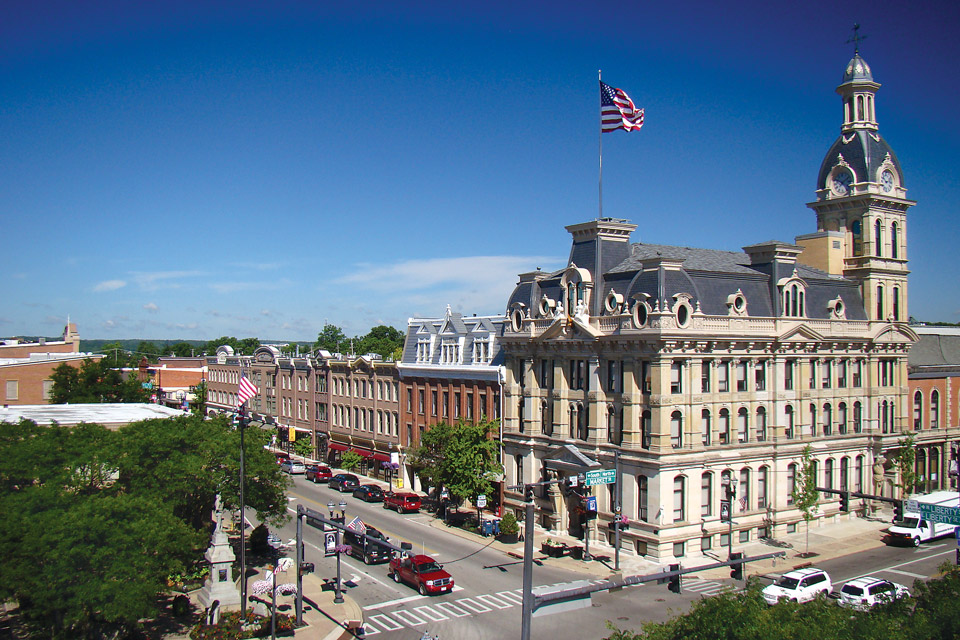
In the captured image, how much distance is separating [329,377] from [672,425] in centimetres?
4814

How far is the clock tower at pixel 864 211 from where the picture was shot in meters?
61.3

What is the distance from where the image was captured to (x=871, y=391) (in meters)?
59.5

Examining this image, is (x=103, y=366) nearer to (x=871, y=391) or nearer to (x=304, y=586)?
(x=304, y=586)

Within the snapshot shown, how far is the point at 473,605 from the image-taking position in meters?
39.5

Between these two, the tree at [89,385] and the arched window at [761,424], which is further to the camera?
the tree at [89,385]

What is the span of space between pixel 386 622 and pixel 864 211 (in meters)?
47.0

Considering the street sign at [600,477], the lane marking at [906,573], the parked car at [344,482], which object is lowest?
the lane marking at [906,573]

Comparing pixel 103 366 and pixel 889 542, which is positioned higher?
pixel 103 366

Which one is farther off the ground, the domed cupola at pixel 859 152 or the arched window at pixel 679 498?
A: the domed cupola at pixel 859 152

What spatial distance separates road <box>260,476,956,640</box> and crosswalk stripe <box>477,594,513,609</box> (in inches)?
1.9

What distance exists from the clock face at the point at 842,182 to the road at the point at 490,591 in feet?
87.1

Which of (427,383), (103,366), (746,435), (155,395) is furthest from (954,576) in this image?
(155,395)

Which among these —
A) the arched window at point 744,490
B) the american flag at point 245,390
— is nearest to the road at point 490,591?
the arched window at point 744,490

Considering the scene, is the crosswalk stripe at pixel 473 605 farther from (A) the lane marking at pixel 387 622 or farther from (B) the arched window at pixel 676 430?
(B) the arched window at pixel 676 430
